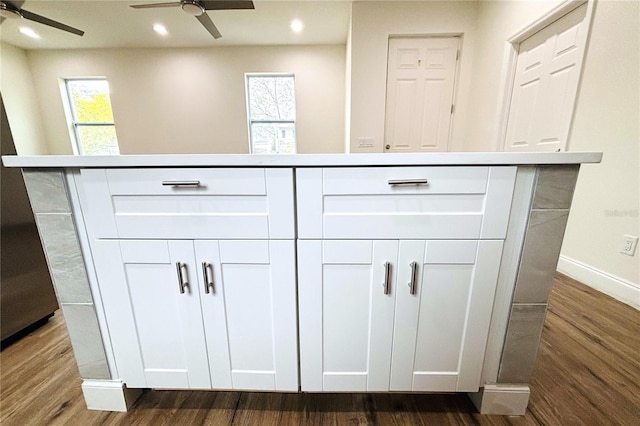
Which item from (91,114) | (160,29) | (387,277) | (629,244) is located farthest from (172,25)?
(629,244)

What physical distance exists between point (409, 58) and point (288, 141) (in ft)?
7.61

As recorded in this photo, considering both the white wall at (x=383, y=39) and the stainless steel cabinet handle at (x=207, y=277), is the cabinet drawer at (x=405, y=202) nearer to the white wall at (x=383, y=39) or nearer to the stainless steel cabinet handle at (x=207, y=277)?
the stainless steel cabinet handle at (x=207, y=277)

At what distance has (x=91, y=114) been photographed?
14.6ft

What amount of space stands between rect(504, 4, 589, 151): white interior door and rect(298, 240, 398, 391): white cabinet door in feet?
7.68

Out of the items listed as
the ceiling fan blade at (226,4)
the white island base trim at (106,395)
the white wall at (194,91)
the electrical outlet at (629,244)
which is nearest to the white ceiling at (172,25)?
the white wall at (194,91)

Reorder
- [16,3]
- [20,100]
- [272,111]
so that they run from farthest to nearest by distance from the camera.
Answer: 1. [272,111]
2. [20,100]
3. [16,3]

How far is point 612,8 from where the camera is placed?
1593 millimetres

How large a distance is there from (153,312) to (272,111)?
13.5 ft

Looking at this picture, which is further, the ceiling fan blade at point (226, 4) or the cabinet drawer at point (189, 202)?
the ceiling fan blade at point (226, 4)

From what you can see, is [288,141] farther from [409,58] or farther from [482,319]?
[482,319]

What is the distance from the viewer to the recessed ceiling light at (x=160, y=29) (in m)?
3.44

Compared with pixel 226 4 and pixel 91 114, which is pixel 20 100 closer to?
pixel 91 114

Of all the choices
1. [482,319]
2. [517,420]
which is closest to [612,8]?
[482,319]

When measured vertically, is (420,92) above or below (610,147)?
above
